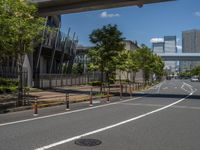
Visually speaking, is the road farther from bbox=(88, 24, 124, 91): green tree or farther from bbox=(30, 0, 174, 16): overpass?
bbox=(88, 24, 124, 91): green tree

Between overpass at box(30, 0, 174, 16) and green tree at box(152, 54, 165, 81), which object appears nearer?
overpass at box(30, 0, 174, 16)

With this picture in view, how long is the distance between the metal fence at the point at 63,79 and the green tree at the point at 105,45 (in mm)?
10775

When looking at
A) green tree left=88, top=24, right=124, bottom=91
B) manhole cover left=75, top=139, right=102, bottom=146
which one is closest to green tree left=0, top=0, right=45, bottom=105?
manhole cover left=75, top=139, right=102, bottom=146

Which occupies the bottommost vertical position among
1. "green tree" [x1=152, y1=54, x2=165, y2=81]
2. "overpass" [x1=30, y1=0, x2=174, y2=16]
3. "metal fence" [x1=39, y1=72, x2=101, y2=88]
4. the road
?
the road

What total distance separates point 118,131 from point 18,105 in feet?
32.4

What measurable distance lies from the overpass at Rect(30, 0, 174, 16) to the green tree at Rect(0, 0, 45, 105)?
34.6ft

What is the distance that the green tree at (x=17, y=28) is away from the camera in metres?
18.6

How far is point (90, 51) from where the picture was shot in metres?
34.7

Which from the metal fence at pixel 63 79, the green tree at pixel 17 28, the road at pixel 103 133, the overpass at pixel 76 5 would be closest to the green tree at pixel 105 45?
the overpass at pixel 76 5

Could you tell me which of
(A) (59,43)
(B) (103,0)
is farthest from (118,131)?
(A) (59,43)

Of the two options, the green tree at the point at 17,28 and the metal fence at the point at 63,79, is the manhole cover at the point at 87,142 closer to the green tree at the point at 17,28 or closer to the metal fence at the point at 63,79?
the green tree at the point at 17,28

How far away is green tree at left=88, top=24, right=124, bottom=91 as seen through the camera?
112 ft

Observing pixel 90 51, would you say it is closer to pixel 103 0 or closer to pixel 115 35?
pixel 115 35

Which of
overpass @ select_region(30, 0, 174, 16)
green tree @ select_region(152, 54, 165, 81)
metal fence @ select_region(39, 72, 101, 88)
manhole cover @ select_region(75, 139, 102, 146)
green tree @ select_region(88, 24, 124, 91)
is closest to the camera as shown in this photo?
manhole cover @ select_region(75, 139, 102, 146)
